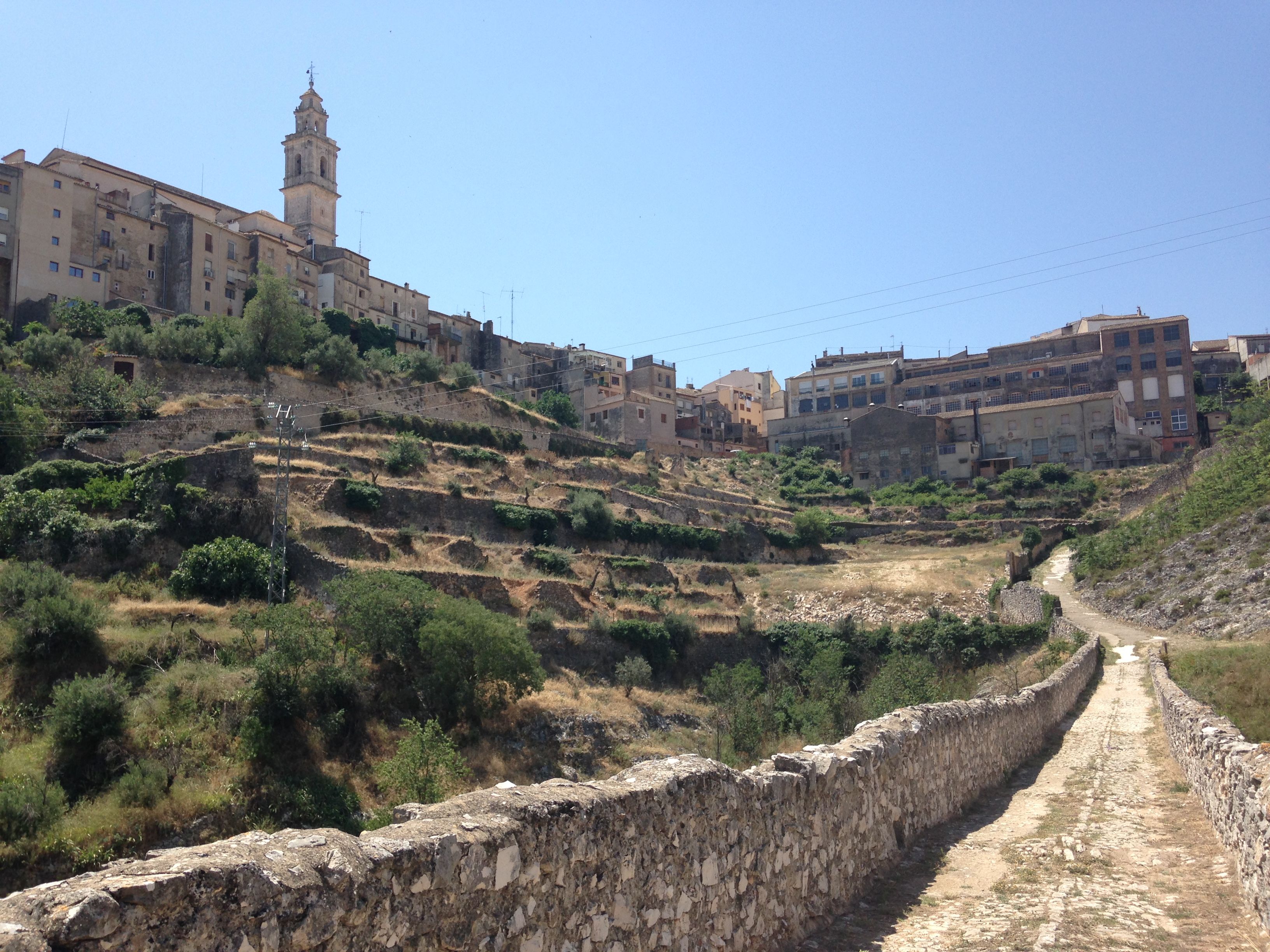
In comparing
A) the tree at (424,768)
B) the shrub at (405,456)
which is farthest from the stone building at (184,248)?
the tree at (424,768)

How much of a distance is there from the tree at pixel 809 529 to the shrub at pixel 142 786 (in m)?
42.6

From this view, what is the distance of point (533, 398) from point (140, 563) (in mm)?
50650

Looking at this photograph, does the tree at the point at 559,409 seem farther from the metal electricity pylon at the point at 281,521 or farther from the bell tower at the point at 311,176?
the metal electricity pylon at the point at 281,521

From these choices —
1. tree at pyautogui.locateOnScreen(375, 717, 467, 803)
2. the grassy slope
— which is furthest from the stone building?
the grassy slope

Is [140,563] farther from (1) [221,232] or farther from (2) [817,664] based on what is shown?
(1) [221,232]

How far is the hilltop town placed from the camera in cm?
590

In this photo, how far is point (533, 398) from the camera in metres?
87.0

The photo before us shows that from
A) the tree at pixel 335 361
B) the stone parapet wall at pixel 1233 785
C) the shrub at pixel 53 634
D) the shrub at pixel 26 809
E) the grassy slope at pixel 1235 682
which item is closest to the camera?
the stone parapet wall at pixel 1233 785

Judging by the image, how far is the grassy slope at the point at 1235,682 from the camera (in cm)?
1561

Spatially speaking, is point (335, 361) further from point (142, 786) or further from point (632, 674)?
point (142, 786)

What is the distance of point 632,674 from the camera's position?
40688mm

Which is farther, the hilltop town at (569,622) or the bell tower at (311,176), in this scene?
the bell tower at (311,176)

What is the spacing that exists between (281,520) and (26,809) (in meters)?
16.1

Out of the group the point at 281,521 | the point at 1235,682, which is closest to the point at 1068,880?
the point at 1235,682
